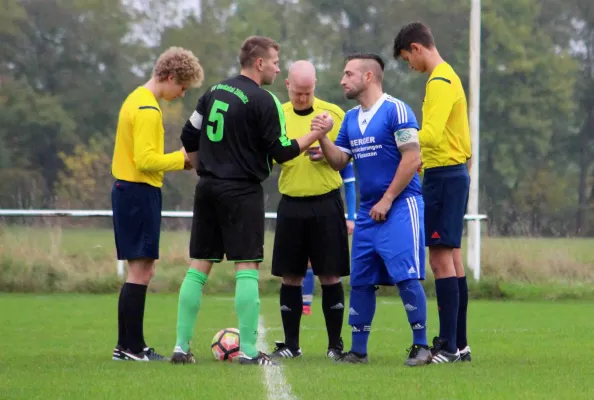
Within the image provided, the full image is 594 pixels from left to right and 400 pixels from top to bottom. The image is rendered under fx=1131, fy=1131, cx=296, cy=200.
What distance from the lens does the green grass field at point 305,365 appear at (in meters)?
6.03

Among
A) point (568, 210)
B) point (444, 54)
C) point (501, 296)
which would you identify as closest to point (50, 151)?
point (444, 54)

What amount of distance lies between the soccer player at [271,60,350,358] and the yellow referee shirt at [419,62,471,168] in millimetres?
762

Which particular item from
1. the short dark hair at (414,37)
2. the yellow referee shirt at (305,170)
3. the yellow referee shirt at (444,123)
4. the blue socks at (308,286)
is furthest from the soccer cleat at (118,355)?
the blue socks at (308,286)

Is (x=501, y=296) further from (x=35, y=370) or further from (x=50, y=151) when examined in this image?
(x=50, y=151)

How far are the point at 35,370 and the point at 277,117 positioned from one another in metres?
2.24

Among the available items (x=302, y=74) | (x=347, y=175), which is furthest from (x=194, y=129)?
(x=347, y=175)

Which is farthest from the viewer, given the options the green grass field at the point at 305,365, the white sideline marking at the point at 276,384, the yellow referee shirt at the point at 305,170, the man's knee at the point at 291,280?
the man's knee at the point at 291,280

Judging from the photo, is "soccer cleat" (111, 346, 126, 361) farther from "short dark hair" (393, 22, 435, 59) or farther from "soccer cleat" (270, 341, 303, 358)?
"short dark hair" (393, 22, 435, 59)

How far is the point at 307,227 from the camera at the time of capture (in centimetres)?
811

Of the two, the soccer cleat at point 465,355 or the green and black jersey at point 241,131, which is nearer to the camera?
the green and black jersey at point 241,131

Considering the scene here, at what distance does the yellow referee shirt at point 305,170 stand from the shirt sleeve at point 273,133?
2.18 ft

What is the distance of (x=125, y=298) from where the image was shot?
8.00m

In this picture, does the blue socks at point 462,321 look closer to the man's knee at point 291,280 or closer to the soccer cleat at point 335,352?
the soccer cleat at point 335,352

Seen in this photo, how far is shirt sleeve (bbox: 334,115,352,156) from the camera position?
25.7 ft
